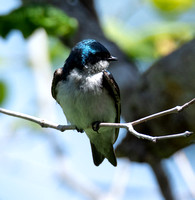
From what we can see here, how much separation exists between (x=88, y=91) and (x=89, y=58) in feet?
1.74

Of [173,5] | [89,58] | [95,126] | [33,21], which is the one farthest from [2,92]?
[173,5]

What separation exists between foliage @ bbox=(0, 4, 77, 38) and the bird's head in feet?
2.98

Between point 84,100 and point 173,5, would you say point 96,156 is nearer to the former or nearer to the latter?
point 84,100

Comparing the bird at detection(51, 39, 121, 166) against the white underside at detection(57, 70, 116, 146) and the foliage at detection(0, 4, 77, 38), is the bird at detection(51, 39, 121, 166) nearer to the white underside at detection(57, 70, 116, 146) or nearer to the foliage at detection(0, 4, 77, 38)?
the white underside at detection(57, 70, 116, 146)

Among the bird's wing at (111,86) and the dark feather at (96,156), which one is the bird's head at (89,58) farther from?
the dark feather at (96,156)

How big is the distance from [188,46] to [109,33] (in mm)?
2406

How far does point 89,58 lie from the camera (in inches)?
209

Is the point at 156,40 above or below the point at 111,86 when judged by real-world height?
below

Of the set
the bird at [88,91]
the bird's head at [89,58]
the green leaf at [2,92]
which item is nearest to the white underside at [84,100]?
the bird at [88,91]

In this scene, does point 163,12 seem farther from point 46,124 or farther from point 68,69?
point 46,124

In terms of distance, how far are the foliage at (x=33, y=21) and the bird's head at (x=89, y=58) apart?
91cm

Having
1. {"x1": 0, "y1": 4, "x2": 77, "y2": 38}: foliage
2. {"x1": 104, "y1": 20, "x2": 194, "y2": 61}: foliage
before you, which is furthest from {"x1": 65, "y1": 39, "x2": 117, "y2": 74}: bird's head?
{"x1": 104, "y1": 20, "x2": 194, "y2": 61}: foliage

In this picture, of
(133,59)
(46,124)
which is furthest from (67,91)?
(133,59)

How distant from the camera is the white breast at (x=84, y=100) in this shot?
4906 mm
